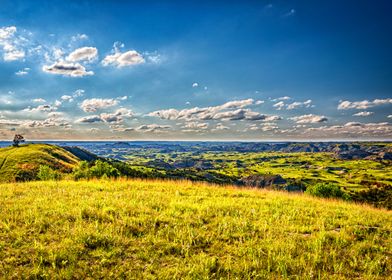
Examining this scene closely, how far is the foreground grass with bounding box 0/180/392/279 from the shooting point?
19.8 ft

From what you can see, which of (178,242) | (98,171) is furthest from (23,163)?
(178,242)

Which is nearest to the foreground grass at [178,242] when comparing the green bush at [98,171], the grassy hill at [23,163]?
the green bush at [98,171]

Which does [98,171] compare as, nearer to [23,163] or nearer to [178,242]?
[178,242]

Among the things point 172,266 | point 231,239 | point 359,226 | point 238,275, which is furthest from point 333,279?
point 359,226

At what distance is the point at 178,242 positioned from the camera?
24.9ft

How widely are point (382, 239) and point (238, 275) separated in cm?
648

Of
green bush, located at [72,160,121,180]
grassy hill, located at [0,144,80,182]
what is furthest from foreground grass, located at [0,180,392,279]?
grassy hill, located at [0,144,80,182]

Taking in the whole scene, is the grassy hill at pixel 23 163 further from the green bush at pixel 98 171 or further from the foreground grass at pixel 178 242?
the foreground grass at pixel 178 242

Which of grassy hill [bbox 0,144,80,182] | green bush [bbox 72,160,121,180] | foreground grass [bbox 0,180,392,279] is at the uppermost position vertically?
foreground grass [bbox 0,180,392,279]

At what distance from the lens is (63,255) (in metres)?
6.36

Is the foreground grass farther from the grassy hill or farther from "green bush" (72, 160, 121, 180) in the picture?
the grassy hill

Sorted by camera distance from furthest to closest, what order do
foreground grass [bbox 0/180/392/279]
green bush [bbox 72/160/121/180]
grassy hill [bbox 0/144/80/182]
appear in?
grassy hill [bbox 0/144/80/182] < green bush [bbox 72/160/121/180] < foreground grass [bbox 0/180/392/279]

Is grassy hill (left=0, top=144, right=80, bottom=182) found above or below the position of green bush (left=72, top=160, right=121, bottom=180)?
below

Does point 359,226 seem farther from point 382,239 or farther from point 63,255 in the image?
point 63,255
